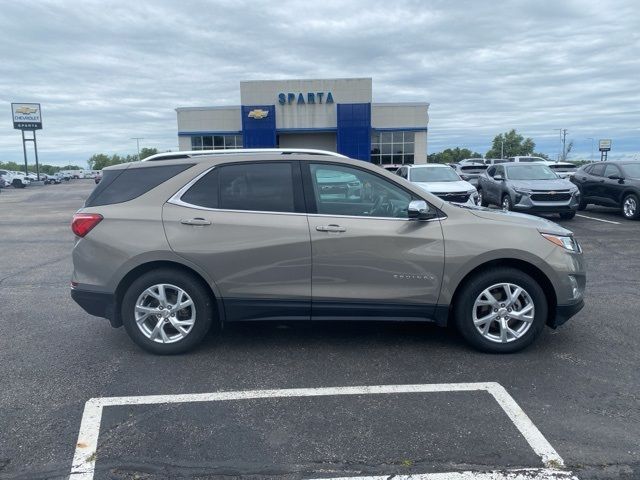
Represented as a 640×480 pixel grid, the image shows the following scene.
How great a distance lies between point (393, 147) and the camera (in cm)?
4709

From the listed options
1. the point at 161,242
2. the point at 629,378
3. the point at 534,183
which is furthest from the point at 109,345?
the point at 534,183

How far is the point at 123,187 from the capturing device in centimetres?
476

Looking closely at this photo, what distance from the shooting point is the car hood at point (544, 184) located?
13.8 m

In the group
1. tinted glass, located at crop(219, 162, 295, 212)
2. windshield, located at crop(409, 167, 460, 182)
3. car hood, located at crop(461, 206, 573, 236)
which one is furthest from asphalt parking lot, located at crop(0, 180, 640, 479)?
windshield, located at crop(409, 167, 460, 182)

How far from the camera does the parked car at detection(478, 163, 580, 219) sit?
45.1 feet

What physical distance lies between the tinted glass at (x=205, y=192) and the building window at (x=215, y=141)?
43776mm

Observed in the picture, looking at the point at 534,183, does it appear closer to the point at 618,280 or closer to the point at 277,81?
the point at 618,280

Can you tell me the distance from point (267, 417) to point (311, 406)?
0.33 meters

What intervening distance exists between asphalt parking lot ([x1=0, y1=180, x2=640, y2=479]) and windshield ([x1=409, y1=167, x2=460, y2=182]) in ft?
29.0

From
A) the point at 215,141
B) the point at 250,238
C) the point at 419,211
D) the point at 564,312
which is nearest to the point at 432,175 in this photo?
the point at 564,312

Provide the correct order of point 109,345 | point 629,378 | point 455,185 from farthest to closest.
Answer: point 455,185
point 109,345
point 629,378

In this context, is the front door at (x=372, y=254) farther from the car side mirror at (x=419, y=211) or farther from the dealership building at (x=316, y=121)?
the dealership building at (x=316, y=121)

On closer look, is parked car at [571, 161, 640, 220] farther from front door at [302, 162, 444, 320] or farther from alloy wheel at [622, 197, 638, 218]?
front door at [302, 162, 444, 320]

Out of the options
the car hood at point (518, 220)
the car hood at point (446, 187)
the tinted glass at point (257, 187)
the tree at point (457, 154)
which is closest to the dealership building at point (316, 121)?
the car hood at point (446, 187)
